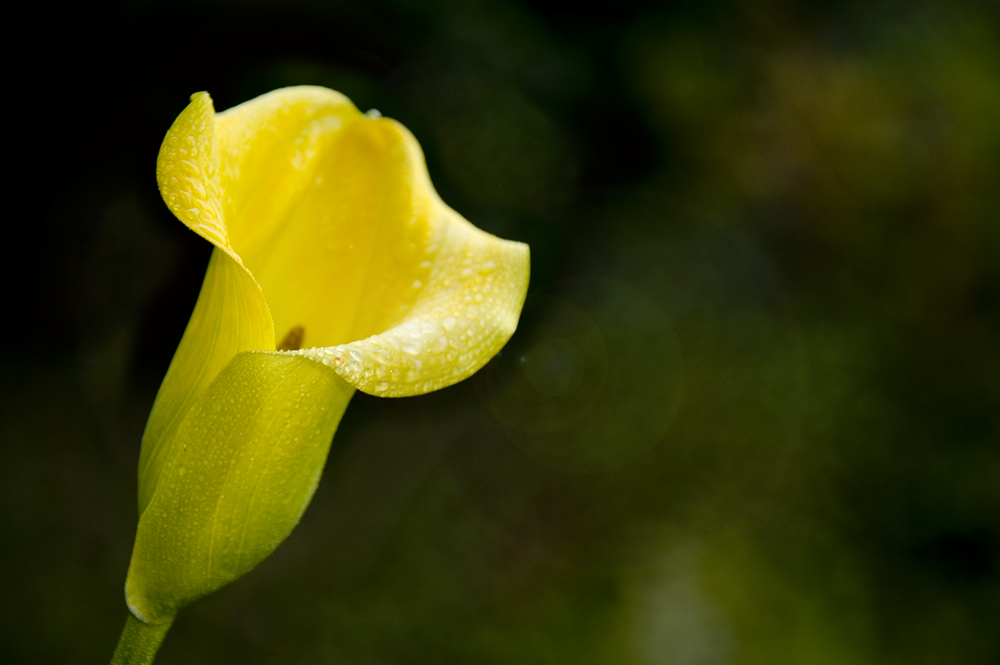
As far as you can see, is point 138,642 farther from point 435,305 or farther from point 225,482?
point 435,305

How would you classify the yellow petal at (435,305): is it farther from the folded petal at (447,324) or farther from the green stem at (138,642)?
the green stem at (138,642)

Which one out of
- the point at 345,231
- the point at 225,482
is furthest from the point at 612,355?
the point at 225,482

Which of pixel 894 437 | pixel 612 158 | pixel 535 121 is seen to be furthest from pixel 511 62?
pixel 894 437

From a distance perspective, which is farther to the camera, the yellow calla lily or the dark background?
the dark background

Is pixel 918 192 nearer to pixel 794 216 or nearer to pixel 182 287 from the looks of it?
pixel 794 216

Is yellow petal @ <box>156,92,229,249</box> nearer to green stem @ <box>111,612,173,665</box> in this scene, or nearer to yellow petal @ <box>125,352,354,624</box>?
yellow petal @ <box>125,352,354,624</box>

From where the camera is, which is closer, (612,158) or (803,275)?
(612,158)

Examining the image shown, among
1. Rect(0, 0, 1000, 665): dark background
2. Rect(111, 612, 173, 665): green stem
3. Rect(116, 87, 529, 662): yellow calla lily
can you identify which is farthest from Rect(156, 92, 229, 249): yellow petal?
Rect(0, 0, 1000, 665): dark background
